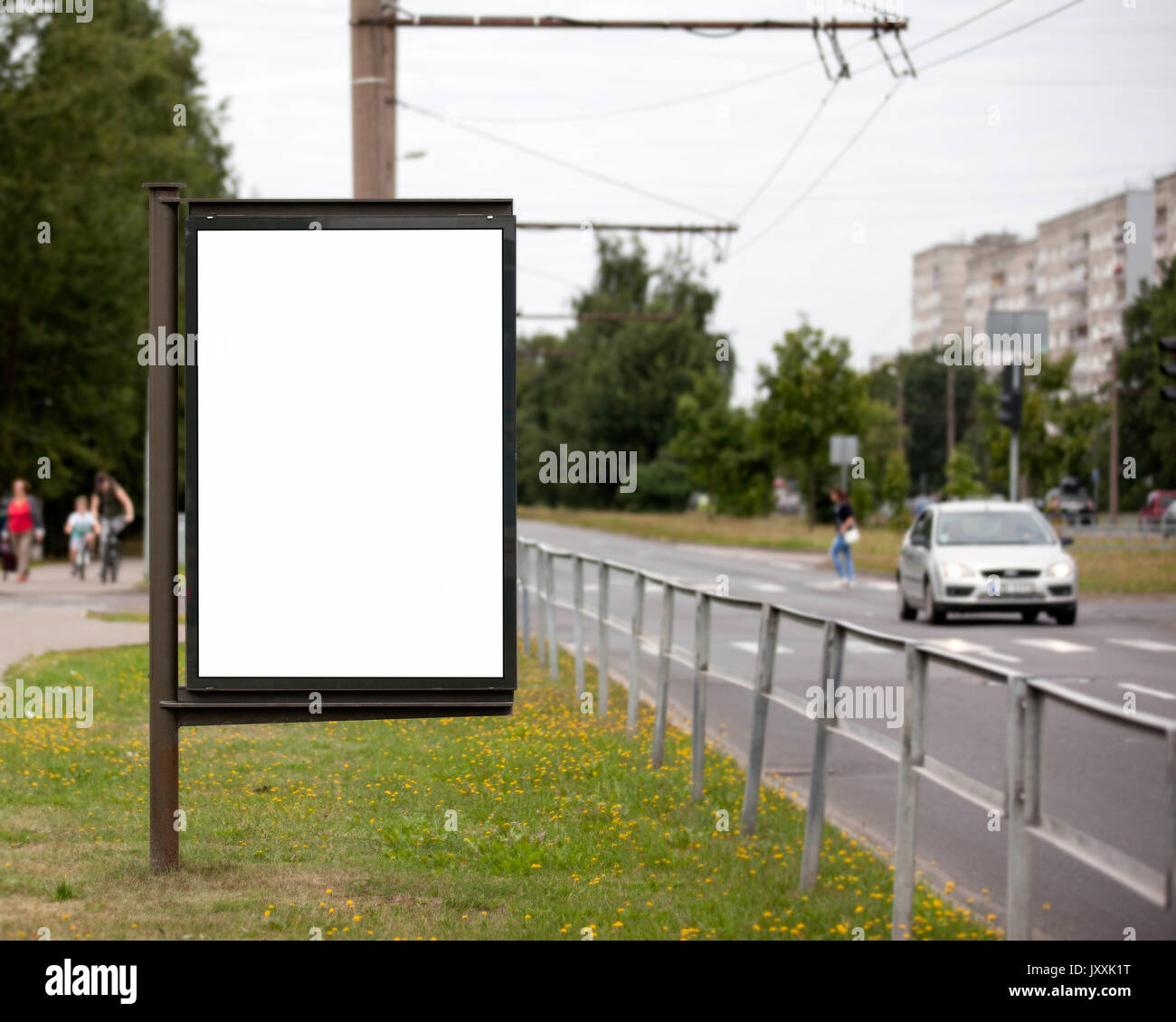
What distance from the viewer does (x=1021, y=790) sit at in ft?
16.8

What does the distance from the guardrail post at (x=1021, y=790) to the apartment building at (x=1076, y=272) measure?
95.3 metres

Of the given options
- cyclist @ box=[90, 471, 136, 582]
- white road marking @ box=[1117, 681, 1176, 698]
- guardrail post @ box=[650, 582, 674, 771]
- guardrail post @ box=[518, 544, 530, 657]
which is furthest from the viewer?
cyclist @ box=[90, 471, 136, 582]

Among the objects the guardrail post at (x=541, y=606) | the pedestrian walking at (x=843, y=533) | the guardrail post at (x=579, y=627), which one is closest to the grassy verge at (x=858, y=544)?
the pedestrian walking at (x=843, y=533)

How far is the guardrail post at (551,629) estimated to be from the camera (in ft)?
50.3

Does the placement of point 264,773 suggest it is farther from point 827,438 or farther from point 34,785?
point 827,438

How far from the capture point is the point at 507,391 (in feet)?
22.6

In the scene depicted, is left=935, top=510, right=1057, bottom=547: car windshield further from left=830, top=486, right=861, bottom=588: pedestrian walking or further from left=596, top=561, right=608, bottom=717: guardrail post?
left=596, top=561, right=608, bottom=717: guardrail post

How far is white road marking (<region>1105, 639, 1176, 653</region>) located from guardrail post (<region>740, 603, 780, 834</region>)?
1181 cm

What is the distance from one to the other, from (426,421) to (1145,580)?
27.0 metres

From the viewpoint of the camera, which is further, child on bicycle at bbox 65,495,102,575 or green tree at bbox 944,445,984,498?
green tree at bbox 944,445,984,498

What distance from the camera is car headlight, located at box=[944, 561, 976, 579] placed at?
22531 mm

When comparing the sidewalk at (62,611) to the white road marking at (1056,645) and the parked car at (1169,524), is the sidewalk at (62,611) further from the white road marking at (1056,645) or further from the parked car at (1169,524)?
the parked car at (1169,524)

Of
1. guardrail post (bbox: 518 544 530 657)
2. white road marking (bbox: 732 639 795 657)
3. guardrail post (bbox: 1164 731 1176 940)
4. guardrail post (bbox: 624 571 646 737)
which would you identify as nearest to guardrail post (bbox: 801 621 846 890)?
white road marking (bbox: 732 639 795 657)
